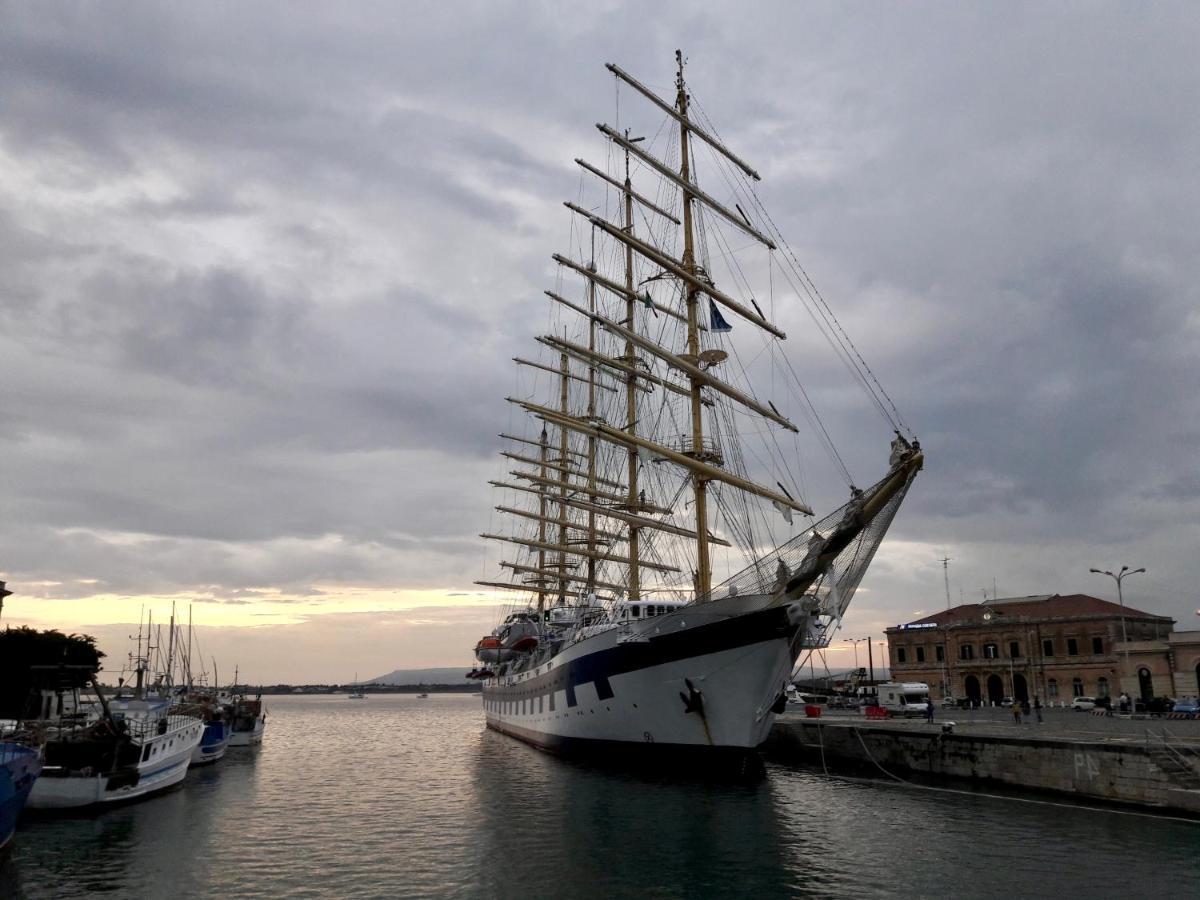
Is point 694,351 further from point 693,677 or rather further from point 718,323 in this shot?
point 693,677

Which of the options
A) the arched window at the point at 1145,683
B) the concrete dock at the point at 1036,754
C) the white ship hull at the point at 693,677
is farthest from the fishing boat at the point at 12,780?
the arched window at the point at 1145,683

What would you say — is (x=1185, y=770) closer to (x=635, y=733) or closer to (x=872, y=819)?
(x=872, y=819)

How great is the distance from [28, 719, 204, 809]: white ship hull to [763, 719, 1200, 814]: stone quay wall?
27.7 meters

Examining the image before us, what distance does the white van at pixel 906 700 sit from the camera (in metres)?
55.8

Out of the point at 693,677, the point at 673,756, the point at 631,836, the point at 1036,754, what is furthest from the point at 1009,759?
the point at 631,836

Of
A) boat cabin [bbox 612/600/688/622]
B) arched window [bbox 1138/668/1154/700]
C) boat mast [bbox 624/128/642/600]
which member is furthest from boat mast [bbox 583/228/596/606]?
arched window [bbox 1138/668/1154/700]

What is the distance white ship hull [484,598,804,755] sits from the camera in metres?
31.8

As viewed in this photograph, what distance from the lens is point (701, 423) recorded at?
137ft

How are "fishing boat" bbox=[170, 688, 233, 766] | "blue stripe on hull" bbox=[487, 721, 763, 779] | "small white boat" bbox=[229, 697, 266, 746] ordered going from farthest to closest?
1. "small white boat" bbox=[229, 697, 266, 746]
2. "fishing boat" bbox=[170, 688, 233, 766]
3. "blue stripe on hull" bbox=[487, 721, 763, 779]

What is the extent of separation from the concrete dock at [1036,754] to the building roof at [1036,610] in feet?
124

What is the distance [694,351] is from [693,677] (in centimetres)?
1665

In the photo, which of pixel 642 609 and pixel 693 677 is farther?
pixel 642 609

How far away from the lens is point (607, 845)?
73.3 ft

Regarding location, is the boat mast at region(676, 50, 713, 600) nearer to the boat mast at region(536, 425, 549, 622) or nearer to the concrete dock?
the concrete dock
